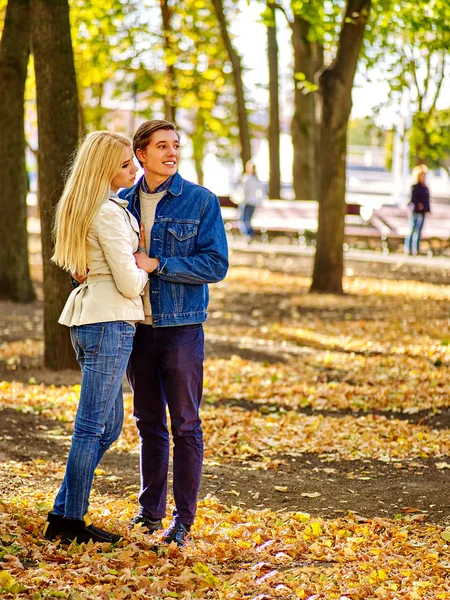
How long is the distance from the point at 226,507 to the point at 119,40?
21981mm

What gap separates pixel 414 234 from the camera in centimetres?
2375

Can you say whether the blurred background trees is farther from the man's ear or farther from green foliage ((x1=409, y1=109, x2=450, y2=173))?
the man's ear

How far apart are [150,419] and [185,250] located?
86cm

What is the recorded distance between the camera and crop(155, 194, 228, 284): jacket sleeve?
4664 mm

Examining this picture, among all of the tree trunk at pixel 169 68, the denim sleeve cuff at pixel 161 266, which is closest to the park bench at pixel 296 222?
the tree trunk at pixel 169 68

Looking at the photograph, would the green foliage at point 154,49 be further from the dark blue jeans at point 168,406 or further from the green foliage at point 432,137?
the dark blue jeans at point 168,406

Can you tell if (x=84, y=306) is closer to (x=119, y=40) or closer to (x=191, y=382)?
(x=191, y=382)

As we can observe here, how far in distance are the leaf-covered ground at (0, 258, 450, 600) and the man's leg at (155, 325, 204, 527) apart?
0.28 m

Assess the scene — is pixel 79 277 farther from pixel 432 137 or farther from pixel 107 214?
pixel 432 137

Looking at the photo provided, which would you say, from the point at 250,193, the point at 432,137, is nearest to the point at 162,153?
the point at 250,193

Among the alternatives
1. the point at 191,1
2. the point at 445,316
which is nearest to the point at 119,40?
the point at 191,1

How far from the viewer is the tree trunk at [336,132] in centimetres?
1508

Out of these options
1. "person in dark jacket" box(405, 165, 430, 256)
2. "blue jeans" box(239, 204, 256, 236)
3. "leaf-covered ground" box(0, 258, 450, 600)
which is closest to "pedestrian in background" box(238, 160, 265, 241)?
"blue jeans" box(239, 204, 256, 236)

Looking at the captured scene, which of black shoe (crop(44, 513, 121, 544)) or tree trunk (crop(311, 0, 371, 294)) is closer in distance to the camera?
black shoe (crop(44, 513, 121, 544))
